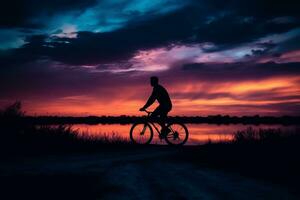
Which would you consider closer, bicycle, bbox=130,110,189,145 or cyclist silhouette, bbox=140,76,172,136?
cyclist silhouette, bbox=140,76,172,136

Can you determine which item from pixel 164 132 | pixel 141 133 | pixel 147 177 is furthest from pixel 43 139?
pixel 147 177

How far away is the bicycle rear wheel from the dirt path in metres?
3.55

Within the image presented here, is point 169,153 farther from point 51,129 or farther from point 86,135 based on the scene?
point 51,129

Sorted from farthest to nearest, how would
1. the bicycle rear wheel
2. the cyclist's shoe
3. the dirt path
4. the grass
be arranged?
the bicycle rear wheel → the cyclist's shoe → the grass → the dirt path

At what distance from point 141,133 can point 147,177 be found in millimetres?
7964

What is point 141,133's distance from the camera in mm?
16828

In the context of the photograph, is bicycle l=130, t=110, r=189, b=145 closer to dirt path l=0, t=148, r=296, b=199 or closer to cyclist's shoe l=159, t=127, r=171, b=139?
cyclist's shoe l=159, t=127, r=171, b=139

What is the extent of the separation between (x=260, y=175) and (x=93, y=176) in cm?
384

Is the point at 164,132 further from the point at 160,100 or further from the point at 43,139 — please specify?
the point at 43,139

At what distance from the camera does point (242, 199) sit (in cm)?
674

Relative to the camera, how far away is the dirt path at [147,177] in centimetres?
718

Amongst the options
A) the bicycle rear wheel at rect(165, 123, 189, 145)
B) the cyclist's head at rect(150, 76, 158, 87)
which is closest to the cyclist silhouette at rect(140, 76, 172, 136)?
the cyclist's head at rect(150, 76, 158, 87)

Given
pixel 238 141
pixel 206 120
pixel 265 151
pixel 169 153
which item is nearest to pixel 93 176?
pixel 169 153

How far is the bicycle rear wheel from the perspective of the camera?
16594mm
